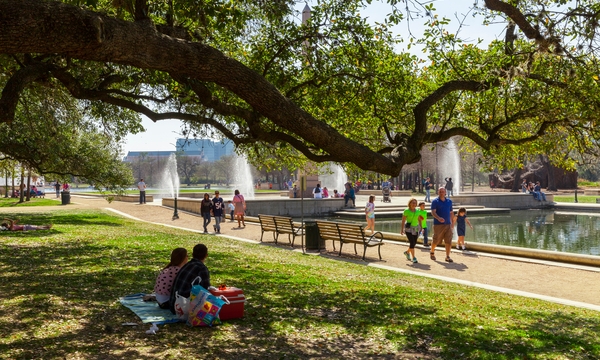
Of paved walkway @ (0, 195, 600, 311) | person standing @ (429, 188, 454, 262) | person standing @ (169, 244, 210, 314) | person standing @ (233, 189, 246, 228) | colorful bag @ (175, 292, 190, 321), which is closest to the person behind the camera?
colorful bag @ (175, 292, 190, 321)

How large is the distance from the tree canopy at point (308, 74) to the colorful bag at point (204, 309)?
2.32 metres

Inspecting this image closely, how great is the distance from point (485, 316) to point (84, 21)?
21.5 ft

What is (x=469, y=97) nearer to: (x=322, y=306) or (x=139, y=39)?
(x=322, y=306)

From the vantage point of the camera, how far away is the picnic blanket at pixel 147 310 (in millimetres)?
6850

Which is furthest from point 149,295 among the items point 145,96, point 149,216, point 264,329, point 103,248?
point 149,216

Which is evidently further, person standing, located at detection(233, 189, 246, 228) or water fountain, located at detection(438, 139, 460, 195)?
water fountain, located at detection(438, 139, 460, 195)

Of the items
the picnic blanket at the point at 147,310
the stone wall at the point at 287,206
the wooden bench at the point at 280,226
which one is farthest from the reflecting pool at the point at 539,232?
the picnic blanket at the point at 147,310

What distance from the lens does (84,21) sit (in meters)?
5.45

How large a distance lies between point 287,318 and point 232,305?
76cm

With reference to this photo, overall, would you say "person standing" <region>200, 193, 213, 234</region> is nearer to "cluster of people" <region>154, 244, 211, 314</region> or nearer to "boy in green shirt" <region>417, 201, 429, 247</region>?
"boy in green shirt" <region>417, 201, 429, 247</region>

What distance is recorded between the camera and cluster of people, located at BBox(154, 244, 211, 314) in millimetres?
7023

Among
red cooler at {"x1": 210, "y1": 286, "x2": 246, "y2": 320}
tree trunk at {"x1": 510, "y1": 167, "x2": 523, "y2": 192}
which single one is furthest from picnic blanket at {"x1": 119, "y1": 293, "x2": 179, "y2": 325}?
tree trunk at {"x1": 510, "y1": 167, "x2": 523, "y2": 192}

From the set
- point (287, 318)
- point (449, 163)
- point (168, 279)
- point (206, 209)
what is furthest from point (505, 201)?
point (168, 279)

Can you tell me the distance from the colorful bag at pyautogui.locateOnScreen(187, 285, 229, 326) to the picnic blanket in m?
0.35
